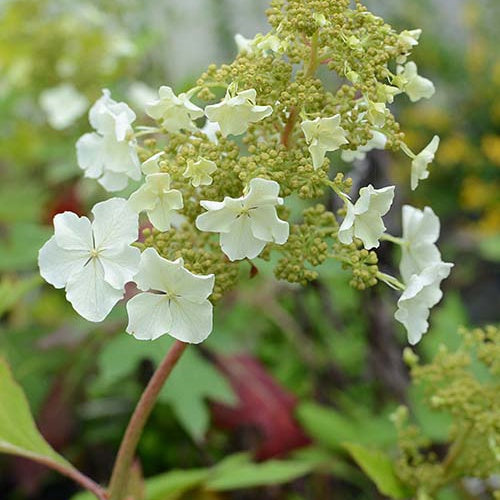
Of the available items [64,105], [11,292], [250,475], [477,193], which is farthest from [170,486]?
[477,193]

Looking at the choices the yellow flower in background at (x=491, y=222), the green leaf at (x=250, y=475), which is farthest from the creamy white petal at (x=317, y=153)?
the yellow flower in background at (x=491, y=222)

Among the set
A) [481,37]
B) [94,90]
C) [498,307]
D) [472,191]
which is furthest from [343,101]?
[481,37]

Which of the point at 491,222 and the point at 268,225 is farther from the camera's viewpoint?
the point at 491,222

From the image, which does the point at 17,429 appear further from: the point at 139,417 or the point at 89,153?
the point at 89,153

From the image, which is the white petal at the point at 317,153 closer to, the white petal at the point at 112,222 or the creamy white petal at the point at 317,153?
the creamy white petal at the point at 317,153

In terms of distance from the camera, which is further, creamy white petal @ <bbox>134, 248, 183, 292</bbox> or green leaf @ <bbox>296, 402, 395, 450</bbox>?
green leaf @ <bbox>296, 402, 395, 450</bbox>

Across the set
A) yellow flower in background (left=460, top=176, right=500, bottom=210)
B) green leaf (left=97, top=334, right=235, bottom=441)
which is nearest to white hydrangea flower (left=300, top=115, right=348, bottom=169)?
green leaf (left=97, top=334, right=235, bottom=441)

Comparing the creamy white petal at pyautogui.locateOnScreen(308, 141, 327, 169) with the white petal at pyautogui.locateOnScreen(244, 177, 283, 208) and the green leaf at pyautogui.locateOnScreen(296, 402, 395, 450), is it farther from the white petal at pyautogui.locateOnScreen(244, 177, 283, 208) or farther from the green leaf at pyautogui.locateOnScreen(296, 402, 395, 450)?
the green leaf at pyautogui.locateOnScreen(296, 402, 395, 450)
